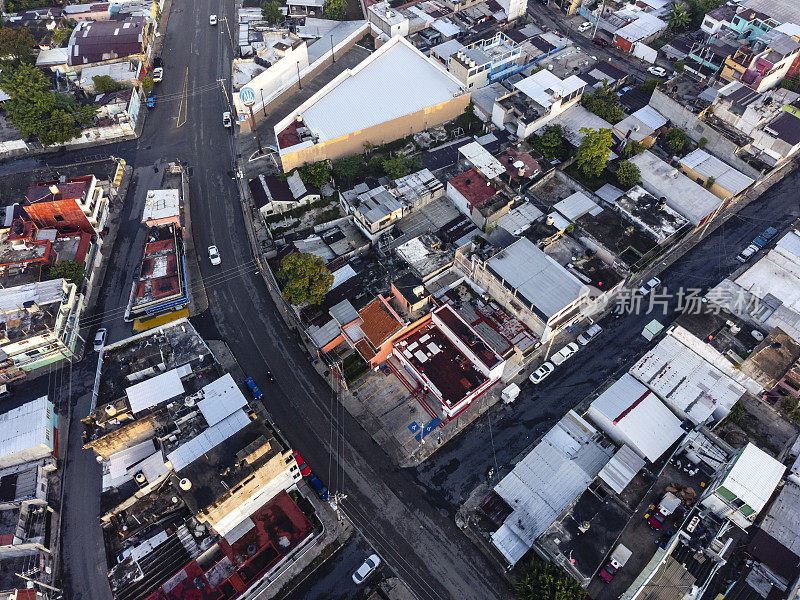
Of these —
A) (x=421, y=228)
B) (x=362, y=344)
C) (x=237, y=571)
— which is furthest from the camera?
(x=421, y=228)

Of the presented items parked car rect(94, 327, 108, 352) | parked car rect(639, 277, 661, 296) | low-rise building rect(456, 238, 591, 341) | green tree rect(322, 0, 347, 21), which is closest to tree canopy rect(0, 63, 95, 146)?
parked car rect(94, 327, 108, 352)

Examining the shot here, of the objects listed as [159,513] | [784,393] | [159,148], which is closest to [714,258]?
[784,393]

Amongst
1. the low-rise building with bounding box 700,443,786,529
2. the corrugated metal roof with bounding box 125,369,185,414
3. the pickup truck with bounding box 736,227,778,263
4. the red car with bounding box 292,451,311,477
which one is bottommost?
the low-rise building with bounding box 700,443,786,529

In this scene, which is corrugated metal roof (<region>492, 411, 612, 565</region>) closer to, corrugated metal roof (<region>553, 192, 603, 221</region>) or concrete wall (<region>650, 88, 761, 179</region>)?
corrugated metal roof (<region>553, 192, 603, 221</region>)

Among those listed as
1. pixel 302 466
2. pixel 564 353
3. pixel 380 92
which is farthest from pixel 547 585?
pixel 380 92

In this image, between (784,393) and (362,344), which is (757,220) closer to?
(784,393)

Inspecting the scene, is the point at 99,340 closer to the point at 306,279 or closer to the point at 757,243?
the point at 306,279
